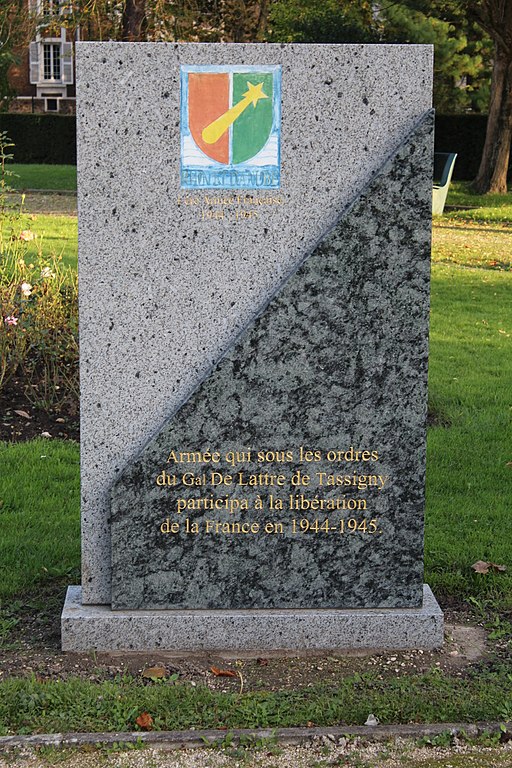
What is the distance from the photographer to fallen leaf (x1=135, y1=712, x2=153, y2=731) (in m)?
3.27

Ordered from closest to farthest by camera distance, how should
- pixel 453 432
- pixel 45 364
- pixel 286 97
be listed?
pixel 286 97
pixel 453 432
pixel 45 364

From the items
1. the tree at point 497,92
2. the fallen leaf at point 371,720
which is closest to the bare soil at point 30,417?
the fallen leaf at point 371,720

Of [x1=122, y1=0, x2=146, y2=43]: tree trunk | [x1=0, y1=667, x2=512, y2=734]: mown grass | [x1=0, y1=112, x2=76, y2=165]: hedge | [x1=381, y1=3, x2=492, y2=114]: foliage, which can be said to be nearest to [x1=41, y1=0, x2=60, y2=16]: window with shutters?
[x1=122, y1=0, x2=146, y2=43]: tree trunk

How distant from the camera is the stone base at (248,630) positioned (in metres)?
3.81

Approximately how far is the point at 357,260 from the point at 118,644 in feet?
5.04

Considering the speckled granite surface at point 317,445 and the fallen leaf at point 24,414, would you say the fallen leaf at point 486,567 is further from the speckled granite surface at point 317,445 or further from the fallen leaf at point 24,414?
the fallen leaf at point 24,414

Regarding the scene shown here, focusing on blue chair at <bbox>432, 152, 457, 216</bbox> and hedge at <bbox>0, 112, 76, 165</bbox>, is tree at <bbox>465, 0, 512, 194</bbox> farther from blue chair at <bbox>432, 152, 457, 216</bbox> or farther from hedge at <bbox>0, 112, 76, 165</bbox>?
hedge at <bbox>0, 112, 76, 165</bbox>

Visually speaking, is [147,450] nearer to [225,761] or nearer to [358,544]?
[358,544]

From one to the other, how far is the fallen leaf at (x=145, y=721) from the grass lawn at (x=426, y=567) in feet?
0.07

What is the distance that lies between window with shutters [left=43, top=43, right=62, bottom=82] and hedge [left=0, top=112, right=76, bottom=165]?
1049 inches

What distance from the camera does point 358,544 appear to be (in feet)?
12.6

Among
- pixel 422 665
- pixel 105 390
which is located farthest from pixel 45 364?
pixel 422 665

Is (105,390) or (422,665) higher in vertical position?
(105,390)

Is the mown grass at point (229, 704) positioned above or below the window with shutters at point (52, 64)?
above
